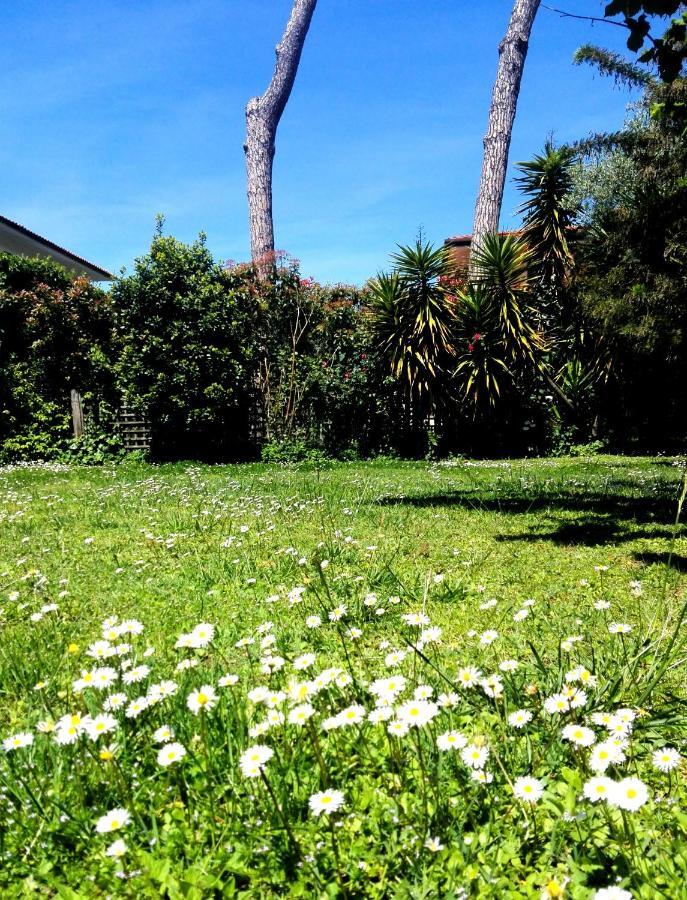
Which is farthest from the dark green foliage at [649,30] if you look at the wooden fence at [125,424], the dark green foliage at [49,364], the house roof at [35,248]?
the house roof at [35,248]

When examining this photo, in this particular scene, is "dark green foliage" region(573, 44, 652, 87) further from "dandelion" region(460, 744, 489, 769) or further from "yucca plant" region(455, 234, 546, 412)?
"dandelion" region(460, 744, 489, 769)

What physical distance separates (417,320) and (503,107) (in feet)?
18.2

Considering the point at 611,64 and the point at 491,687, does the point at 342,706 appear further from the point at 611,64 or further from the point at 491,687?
the point at 611,64

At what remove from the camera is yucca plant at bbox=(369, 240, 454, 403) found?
40.5ft

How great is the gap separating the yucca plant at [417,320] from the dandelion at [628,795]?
11.1 m

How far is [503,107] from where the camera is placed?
14.1 metres

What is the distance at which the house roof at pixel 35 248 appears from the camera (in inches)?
795

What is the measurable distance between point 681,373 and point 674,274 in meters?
1.92

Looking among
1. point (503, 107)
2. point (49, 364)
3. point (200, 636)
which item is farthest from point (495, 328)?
point (200, 636)

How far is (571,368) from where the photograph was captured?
13492 mm

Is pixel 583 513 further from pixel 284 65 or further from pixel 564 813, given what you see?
pixel 284 65

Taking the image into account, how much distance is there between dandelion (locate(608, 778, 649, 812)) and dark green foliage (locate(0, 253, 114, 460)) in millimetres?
13007

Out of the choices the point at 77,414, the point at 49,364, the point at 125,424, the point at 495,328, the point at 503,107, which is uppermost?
the point at 503,107

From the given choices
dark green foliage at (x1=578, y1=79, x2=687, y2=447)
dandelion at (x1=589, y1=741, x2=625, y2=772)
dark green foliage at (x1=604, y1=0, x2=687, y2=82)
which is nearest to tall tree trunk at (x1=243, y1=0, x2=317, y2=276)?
dark green foliage at (x1=578, y1=79, x2=687, y2=447)
